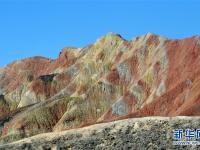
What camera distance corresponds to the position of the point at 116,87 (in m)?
146

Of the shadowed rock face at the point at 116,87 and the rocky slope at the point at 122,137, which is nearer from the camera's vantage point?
the rocky slope at the point at 122,137

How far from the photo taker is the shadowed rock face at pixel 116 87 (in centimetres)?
11543

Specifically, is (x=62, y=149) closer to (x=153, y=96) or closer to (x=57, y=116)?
(x=153, y=96)

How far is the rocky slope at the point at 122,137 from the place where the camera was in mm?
25594

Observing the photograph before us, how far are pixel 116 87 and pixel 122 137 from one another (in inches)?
4733

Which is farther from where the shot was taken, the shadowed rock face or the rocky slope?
the shadowed rock face

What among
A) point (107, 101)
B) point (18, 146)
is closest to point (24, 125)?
point (107, 101)

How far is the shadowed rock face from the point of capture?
115425 millimetres

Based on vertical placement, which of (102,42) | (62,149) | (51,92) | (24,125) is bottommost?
(62,149)

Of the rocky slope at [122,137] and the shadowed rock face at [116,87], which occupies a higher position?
the shadowed rock face at [116,87]

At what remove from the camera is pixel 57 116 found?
146875 mm

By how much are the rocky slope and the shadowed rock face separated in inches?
2830

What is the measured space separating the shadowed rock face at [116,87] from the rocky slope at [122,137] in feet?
236

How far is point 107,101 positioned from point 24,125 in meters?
20.8
